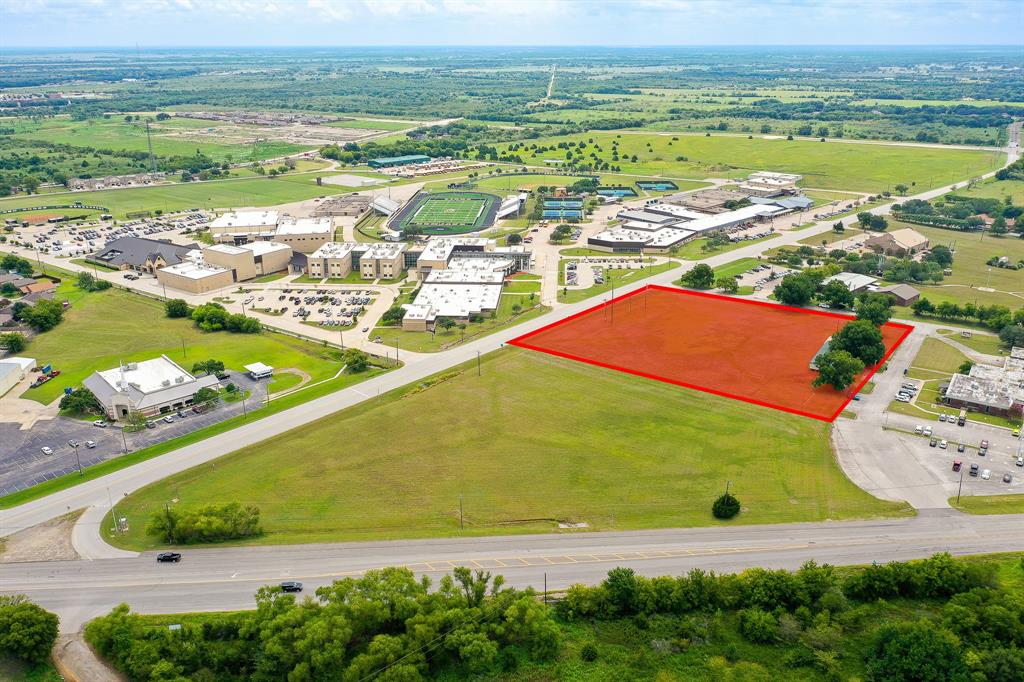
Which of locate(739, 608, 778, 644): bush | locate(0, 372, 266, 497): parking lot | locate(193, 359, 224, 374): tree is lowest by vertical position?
locate(739, 608, 778, 644): bush

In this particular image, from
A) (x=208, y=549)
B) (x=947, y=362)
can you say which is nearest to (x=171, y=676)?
(x=208, y=549)

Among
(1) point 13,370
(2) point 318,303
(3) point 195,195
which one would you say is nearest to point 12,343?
(1) point 13,370

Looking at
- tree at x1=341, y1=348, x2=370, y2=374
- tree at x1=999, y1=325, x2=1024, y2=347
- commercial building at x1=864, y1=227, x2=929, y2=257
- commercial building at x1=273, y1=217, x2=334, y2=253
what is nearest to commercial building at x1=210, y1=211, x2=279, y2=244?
commercial building at x1=273, y1=217, x2=334, y2=253

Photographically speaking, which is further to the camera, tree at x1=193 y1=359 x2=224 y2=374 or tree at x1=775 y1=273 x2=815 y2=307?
tree at x1=775 y1=273 x2=815 y2=307

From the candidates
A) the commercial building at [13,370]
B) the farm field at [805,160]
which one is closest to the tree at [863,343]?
the commercial building at [13,370]

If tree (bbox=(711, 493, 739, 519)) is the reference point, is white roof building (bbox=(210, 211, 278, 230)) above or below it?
above

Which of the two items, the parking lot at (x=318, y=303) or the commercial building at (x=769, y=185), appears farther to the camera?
the commercial building at (x=769, y=185)

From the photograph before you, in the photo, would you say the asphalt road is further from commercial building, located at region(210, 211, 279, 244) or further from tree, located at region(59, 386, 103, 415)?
commercial building, located at region(210, 211, 279, 244)

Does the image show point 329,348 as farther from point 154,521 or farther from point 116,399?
point 154,521

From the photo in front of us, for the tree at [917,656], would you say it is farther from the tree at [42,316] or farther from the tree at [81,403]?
the tree at [42,316]
